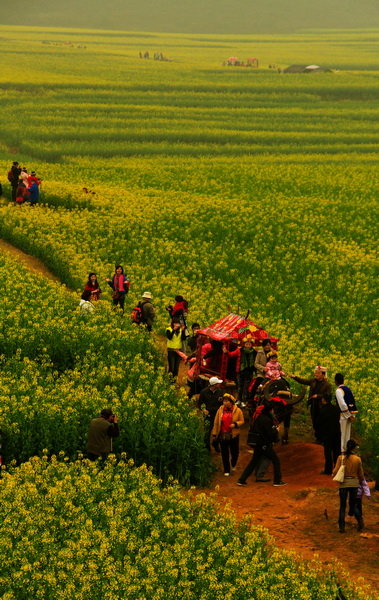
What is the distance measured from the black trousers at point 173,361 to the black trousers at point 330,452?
611 centimetres

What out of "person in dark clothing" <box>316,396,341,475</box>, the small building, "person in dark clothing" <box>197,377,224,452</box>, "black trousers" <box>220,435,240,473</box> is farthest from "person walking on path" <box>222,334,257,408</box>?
the small building

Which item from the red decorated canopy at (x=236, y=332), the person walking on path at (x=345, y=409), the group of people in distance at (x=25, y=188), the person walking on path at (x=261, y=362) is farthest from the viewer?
the group of people in distance at (x=25, y=188)

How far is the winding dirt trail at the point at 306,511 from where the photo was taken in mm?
17906

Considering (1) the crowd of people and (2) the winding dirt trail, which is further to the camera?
(1) the crowd of people

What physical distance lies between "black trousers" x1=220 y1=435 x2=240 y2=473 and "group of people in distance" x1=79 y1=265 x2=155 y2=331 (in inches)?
286

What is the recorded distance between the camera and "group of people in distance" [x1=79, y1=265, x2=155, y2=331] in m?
28.4

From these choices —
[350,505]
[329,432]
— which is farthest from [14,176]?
[350,505]

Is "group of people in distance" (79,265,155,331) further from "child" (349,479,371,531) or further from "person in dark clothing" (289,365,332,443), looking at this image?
"child" (349,479,371,531)

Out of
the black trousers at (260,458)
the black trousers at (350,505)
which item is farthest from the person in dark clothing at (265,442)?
the black trousers at (350,505)

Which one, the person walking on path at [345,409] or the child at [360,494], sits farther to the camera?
the person walking on path at [345,409]

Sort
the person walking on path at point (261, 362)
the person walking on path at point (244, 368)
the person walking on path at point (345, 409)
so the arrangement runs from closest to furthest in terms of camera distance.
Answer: the person walking on path at point (345, 409)
the person walking on path at point (261, 362)
the person walking on path at point (244, 368)

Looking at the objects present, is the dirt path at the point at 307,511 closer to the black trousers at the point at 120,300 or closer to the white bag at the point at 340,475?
the white bag at the point at 340,475

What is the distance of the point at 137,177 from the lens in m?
64.2

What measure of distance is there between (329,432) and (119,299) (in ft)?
38.4
